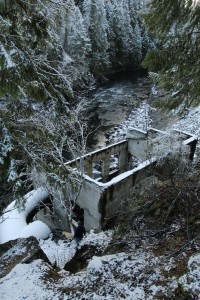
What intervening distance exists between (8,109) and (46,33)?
1.40m

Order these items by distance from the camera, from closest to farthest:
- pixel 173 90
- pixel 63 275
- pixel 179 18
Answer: pixel 63 275, pixel 179 18, pixel 173 90

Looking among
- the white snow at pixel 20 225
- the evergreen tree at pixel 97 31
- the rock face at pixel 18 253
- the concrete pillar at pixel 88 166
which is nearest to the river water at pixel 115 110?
the evergreen tree at pixel 97 31

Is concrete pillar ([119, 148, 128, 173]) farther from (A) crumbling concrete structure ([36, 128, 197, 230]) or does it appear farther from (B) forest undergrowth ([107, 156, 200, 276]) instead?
(B) forest undergrowth ([107, 156, 200, 276])

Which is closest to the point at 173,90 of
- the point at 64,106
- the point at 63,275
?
the point at 64,106

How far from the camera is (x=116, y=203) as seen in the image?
40.8 feet

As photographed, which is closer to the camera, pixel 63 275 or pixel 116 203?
pixel 63 275

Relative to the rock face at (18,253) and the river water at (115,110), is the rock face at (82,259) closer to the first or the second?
the rock face at (18,253)


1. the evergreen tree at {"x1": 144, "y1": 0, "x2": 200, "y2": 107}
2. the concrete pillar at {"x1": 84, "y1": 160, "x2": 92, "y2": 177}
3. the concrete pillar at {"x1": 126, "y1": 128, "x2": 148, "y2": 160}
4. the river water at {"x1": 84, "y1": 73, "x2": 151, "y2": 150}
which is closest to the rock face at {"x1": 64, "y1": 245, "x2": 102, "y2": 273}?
the evergreen tree at {"x1": 144, "y1": 0, "x2": 200, "y2": 107}

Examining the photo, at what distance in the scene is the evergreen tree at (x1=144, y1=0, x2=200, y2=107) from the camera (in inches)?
285

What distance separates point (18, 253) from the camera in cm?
662

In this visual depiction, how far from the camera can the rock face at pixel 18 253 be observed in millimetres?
6264

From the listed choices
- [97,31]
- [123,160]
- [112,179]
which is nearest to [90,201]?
[112,179]

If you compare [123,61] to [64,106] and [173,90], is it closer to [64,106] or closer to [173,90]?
[173,90]

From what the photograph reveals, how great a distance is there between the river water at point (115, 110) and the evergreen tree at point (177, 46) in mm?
11862
